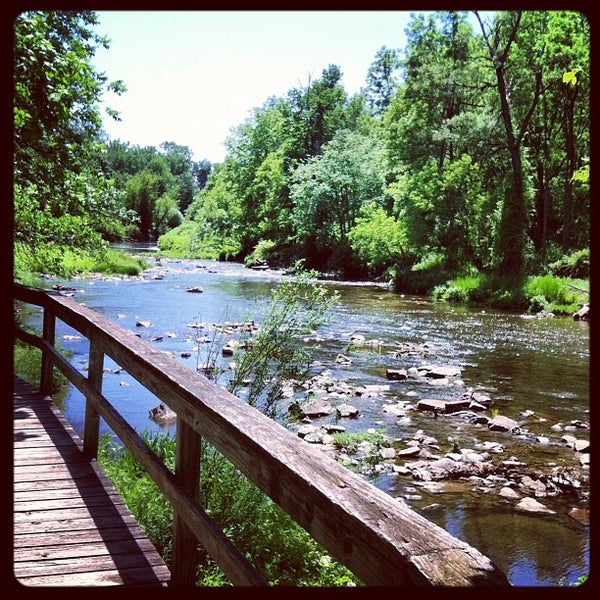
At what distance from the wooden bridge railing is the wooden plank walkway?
0.36m

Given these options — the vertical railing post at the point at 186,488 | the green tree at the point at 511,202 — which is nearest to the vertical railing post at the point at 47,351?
the vertical railing post at the point at 186,488

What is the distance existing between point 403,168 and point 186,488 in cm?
3338

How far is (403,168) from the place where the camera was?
34.8 metres

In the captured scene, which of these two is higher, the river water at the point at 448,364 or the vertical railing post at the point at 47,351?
the vertical railing post at the point at 47,351

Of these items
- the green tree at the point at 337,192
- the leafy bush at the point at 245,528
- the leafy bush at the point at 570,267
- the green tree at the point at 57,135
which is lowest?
the leafy bush at the point at 245,528

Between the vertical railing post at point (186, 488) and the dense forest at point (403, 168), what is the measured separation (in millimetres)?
2478

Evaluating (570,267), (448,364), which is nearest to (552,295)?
(570,267)

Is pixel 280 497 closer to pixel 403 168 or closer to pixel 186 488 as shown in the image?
pixel 186 488

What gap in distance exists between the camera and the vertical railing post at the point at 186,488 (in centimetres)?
275

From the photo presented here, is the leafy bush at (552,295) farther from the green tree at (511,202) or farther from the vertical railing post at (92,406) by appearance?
the vertical railing post at (92,406)

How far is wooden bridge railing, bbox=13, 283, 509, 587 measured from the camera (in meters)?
1.26

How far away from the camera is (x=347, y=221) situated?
39.9 meters

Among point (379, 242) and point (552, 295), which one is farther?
point (379, 242)

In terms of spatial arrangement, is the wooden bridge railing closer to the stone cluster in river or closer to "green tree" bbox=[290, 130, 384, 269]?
the stone cluster in river
